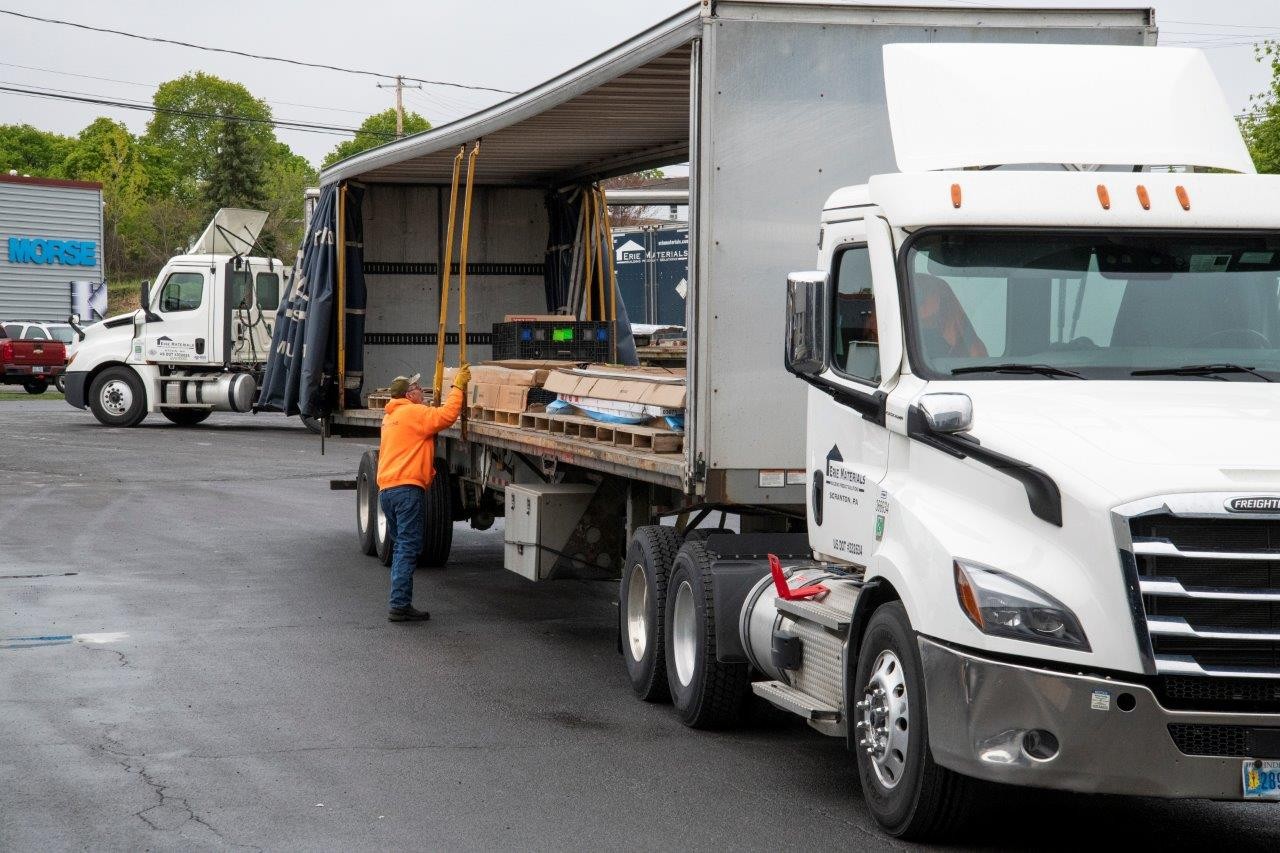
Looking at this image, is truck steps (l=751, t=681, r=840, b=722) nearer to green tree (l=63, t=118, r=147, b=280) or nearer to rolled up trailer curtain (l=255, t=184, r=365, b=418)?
rolled up trailer curtain (l=255, t=184, r=365, b=418)

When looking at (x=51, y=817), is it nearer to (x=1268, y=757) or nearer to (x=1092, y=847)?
(x=1092, y=847)

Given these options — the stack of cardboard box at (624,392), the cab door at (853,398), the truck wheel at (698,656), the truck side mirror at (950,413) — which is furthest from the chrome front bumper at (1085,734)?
the stack of cardboard box at (624,392)

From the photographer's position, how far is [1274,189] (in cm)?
686

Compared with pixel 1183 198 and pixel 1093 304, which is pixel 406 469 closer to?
pixel 1093 304

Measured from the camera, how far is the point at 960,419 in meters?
6.14

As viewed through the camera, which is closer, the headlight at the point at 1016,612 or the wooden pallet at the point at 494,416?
the headlight at the point at 1016,612

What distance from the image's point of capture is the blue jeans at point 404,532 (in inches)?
461

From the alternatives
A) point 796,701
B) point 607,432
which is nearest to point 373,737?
point 796,701

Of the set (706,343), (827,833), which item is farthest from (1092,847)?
(706,343)

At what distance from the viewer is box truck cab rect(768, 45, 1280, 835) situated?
552 cm

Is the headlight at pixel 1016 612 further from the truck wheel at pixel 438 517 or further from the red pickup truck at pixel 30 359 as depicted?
the red pickup truck at pixel 30 359

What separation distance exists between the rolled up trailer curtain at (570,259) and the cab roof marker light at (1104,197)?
30.4ft

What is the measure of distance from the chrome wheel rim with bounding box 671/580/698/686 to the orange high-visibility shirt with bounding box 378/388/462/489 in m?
3.68

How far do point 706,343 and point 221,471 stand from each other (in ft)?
53.3
